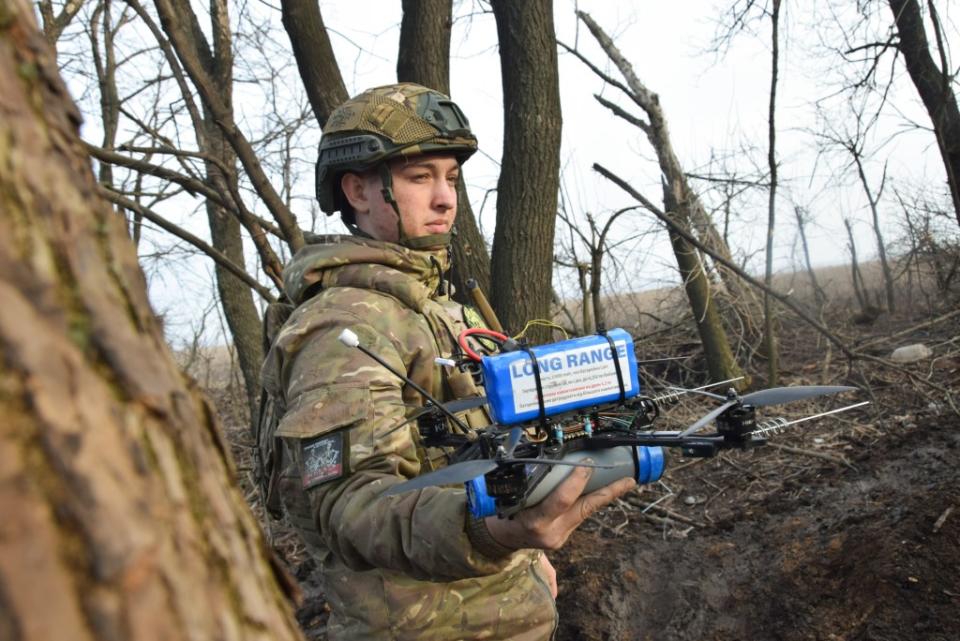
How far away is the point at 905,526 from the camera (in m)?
4.64

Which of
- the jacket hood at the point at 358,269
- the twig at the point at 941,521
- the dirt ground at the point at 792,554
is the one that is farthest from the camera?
the twig at the point at 941,521

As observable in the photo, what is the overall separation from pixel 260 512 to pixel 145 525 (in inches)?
291

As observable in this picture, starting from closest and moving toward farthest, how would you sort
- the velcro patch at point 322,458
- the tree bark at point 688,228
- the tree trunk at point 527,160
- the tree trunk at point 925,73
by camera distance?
1. the velcro patch at point 322,458
2. the tree trunk at point 527,160
3. the tree bark at point 688,228
4. the tree trunk at point 925,73

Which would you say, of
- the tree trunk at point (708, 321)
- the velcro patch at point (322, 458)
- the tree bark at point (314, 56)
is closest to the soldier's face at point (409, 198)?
the velcro patch at point (322, 458)

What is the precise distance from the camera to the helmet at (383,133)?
2.70m

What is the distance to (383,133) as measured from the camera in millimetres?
2705

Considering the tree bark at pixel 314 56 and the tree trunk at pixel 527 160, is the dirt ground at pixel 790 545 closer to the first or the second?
the tree trunk at pixel 527 160

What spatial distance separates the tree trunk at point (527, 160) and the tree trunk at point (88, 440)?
4.04 m

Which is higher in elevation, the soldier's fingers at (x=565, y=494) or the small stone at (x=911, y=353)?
the soldier's fingers at (x=565, y=494)

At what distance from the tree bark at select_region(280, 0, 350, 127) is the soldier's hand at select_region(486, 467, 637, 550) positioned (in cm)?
388

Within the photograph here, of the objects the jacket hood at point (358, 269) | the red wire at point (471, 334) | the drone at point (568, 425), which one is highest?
the jacket hood at point (358, 269)

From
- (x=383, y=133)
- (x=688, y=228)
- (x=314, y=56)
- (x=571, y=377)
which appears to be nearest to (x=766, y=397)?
(x=571, y=377)

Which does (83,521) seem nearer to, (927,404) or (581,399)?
(581,399)

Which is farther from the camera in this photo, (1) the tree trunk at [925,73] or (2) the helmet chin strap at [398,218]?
(1) the tree trunk at [925,73]
